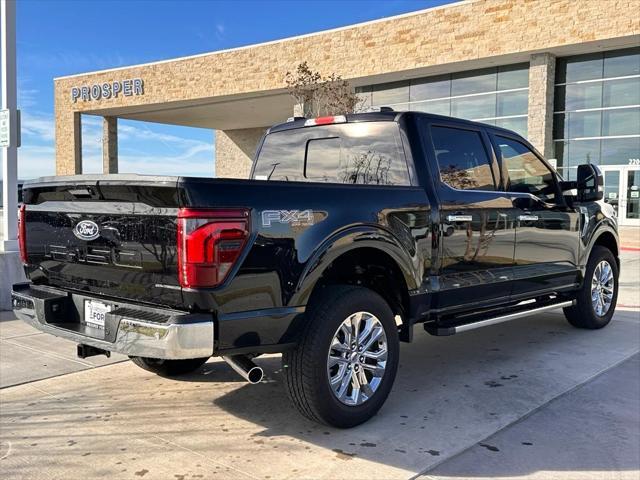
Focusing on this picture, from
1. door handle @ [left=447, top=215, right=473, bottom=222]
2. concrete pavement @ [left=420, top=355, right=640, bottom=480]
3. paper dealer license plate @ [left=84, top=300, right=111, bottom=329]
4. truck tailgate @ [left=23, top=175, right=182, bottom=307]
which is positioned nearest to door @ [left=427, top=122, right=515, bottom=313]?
door handle @ [left=447, top=215, right=473, bottom=222]

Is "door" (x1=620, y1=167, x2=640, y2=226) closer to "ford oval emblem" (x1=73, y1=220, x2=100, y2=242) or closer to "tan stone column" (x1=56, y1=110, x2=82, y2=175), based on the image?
"ford oval emblem" (x1=73, y1=220, x2=100, y2=242)

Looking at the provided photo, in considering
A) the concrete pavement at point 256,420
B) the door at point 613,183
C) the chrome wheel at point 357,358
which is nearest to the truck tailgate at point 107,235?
the concrete pavement at point 256,420

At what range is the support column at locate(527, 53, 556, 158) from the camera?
71.3 ft

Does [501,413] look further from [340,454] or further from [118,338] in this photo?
[118,338]

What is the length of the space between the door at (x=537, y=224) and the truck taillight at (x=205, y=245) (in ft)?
9.25

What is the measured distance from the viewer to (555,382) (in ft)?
15.6

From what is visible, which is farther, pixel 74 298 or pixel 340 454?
pixel 74 298

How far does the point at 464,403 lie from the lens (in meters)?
4.29

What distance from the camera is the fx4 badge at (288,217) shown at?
324 centimetres

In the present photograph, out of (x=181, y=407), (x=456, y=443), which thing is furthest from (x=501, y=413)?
(x=181, y=407)

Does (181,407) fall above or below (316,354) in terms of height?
below

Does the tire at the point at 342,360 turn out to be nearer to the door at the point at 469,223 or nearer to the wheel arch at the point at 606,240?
the door at the point at 469,223

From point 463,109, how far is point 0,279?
68.5 ft

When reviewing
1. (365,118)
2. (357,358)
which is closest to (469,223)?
(365,118)
